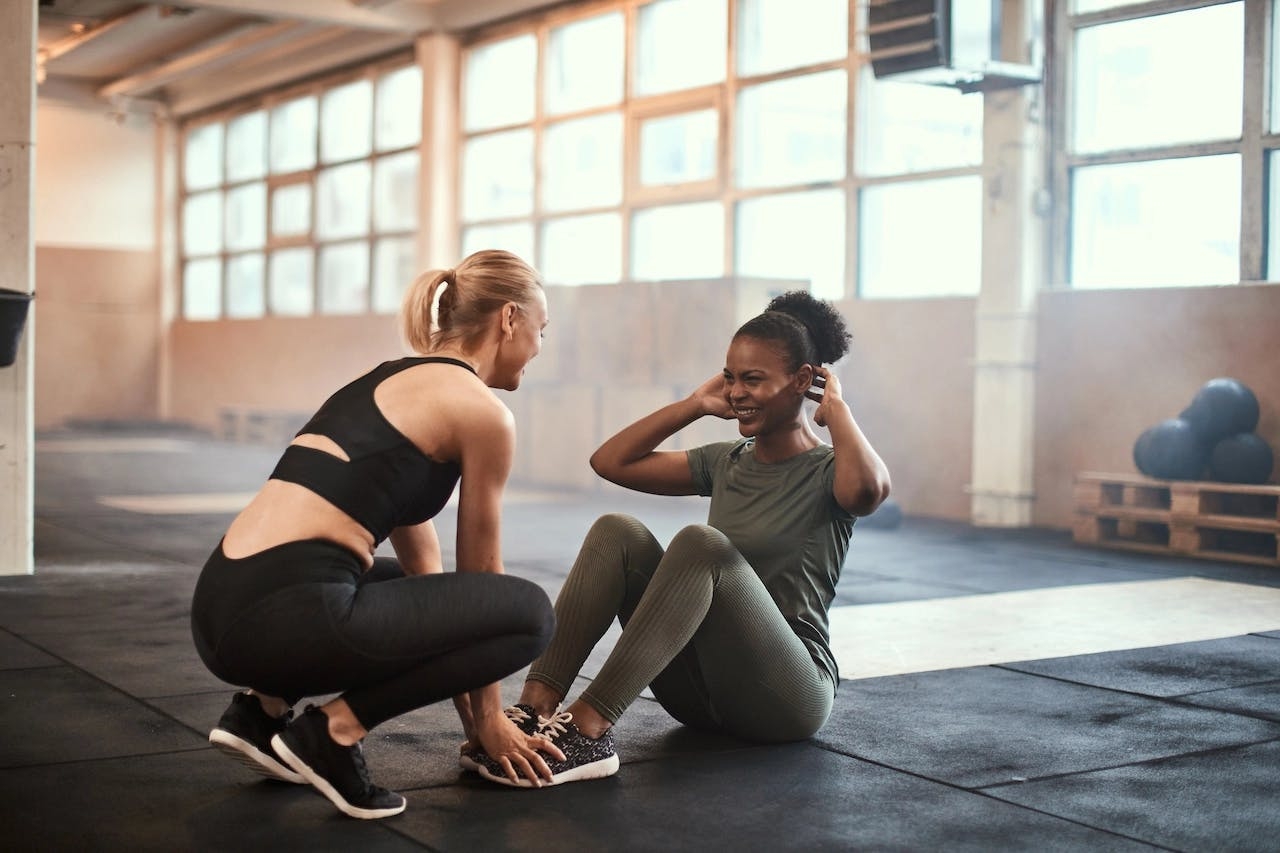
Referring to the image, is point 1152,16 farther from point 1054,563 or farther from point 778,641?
point 778,641

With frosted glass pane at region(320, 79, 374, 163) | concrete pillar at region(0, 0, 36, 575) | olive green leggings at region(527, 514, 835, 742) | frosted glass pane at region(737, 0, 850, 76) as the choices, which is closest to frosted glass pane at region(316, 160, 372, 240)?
frosted glass pane at region(320, 79, 374, 163)

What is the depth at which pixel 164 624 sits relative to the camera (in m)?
4.70

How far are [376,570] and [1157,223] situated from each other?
6267mm

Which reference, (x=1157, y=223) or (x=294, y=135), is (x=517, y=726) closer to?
(x=1157, y=223)

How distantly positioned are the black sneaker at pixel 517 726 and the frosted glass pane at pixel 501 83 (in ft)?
32.5

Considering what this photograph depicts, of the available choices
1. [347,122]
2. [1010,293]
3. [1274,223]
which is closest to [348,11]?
[347,122]

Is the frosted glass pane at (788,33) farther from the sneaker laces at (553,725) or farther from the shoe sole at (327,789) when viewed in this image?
the shoe sole at (327,789)

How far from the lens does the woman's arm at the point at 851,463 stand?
9.45 ft

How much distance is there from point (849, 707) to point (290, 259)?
1315cm

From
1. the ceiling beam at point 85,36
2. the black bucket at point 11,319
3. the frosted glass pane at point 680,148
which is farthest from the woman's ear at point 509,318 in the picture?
the ceiling beam at point 85,36

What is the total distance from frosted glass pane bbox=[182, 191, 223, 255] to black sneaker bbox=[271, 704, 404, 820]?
1550cm

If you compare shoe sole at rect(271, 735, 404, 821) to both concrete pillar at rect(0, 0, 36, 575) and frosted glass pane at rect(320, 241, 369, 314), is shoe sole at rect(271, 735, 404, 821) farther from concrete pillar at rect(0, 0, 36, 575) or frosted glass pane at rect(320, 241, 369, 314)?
frosted glass pane at rect(320, 241, 369, 314)

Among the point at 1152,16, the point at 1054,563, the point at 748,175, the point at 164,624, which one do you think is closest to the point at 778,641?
the point at 164,624

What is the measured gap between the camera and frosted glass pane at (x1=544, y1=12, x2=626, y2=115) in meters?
11.4
